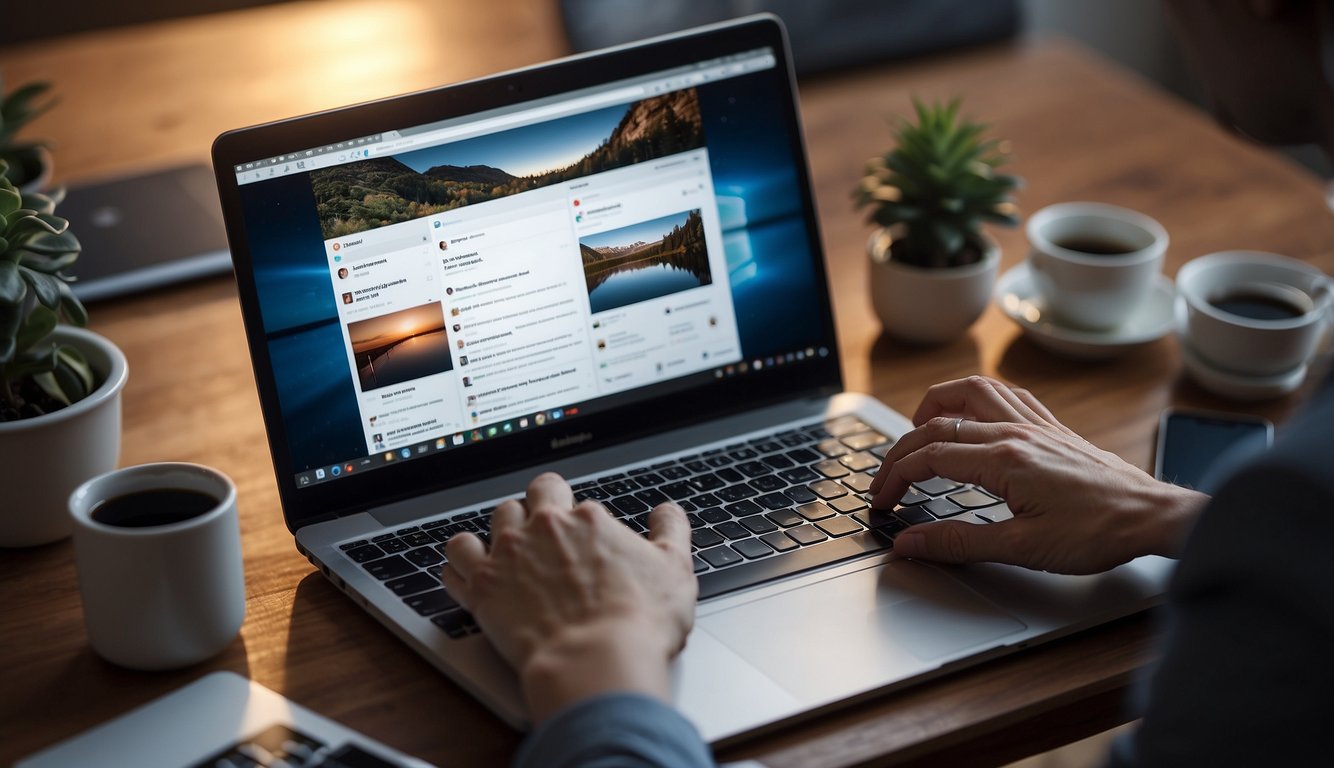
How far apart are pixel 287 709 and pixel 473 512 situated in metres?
0.24

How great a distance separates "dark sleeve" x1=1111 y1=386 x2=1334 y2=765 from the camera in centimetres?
60

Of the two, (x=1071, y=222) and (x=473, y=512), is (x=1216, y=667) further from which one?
(x=1071, y=222)

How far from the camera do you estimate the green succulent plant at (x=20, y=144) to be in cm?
134

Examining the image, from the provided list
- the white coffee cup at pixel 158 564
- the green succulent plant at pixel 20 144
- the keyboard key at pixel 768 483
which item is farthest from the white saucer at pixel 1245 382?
the green succulent plant at pixel 20 144

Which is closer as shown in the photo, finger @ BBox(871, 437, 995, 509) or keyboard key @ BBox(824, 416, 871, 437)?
finger @ BBox(871, 437, 995, 509)

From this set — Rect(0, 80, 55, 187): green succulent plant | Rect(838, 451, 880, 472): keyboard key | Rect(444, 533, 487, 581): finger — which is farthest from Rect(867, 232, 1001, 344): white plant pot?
Rect(0, 80, 55, 187): green succulent plant

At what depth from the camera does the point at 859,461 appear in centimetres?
111

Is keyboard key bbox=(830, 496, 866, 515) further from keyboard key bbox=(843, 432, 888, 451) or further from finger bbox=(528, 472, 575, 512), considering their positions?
finger bbox=(528, 472, 575, 512)

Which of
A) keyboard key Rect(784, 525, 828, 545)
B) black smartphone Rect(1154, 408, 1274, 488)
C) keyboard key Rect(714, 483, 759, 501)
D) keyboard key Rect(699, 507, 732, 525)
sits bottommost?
black smartphone Rect(1154, 408, 1274, 488)

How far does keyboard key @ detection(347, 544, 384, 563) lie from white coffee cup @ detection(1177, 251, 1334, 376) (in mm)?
811

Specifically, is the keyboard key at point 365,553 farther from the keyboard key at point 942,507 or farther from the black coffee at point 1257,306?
the black coffee at point 1257,306

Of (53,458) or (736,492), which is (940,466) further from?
(53,458)

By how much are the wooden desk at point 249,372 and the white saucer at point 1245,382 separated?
14mm

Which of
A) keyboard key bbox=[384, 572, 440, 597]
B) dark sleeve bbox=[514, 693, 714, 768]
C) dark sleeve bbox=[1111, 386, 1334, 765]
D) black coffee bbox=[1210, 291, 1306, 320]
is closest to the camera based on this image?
dark sleeve bbox=[1111, 386, 1334, 765]
